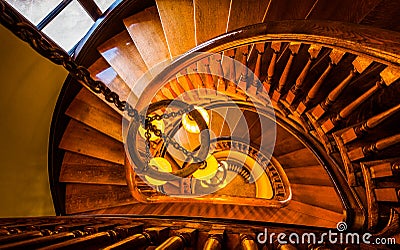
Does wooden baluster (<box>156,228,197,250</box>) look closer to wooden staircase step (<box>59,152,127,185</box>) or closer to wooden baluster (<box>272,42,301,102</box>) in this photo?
wooden baluster (<box>272,42,301,102</box>)

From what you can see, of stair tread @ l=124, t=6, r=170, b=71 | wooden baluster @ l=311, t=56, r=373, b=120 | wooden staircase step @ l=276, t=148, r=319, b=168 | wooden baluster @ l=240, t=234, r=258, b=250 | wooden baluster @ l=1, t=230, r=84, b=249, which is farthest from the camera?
stair tread @ l=124, t=6, r=170, b=71

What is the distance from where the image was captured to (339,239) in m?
1.33

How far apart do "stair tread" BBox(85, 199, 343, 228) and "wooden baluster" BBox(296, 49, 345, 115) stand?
1.41 m

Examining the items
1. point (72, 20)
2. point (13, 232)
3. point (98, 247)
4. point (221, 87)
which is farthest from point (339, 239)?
point (72, 20)

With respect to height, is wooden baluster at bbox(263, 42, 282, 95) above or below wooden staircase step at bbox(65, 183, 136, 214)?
above

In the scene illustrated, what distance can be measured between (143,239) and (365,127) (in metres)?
1.43

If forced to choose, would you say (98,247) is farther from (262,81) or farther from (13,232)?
(262,81)

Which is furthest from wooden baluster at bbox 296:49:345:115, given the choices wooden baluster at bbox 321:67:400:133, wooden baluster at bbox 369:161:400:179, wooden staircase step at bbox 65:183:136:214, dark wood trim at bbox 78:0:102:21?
dark wood trim at bbox 78:0:102:21

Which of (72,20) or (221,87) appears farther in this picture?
(72,20)

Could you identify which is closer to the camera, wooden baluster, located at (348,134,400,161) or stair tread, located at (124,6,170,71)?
wooden baluster, located at (348,134,400,161)

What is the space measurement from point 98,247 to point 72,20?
3584mm

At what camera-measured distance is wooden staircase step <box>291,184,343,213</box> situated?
309 centimetres

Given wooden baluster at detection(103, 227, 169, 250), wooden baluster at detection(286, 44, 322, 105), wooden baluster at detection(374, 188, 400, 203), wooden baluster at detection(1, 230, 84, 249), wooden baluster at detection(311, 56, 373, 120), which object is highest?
wooden baluster at detection(286, 44, 322, 105)

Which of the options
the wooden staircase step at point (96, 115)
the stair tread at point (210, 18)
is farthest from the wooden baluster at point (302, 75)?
the wooden staircase step at point (96, 115)
